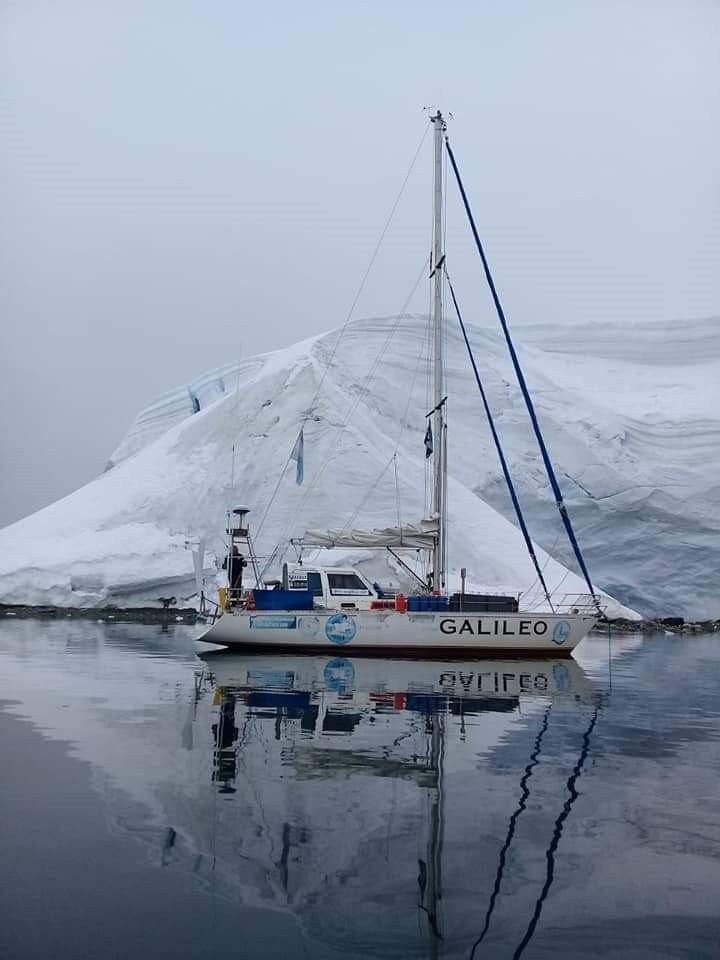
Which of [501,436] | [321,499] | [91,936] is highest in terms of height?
[501,436]

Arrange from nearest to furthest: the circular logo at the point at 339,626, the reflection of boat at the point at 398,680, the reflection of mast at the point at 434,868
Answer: the reflection of mast at the point at 434,868, the reflection of boat at the point at 398,680, the circular logo at the point at 339,626

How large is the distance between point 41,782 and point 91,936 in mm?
2962

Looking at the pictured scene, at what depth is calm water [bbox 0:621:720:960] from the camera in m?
4.60

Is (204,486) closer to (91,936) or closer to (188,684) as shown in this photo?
(188,684)

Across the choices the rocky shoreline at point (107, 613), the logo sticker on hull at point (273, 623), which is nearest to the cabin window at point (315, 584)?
the logo sticker on hull at point (273, 623)

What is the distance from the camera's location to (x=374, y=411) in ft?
146

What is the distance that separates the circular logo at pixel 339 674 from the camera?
47.0ft

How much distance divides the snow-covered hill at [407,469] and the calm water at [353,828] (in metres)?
19.9

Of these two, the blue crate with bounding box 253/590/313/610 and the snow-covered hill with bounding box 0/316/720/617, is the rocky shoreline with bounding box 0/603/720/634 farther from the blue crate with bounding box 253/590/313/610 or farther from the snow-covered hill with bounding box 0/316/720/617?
the blue crate with bounding box 253/590/313/610

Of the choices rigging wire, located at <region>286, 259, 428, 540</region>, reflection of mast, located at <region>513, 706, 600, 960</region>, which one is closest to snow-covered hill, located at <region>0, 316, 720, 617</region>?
rigging wire, located at <region>286, 259, 428, 540</region>

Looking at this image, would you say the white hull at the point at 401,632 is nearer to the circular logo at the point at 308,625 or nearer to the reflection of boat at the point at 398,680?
the circular logo at the point at 308,625

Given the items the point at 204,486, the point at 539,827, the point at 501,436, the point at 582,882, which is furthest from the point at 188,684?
the point at 501,436

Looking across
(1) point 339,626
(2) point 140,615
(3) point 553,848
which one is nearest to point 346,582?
(1) point 339,626

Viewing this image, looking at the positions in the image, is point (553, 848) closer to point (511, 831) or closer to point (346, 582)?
point (511, 831)
